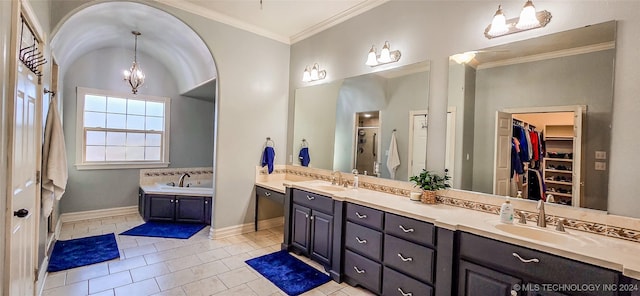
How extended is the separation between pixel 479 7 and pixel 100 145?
18.9 ft

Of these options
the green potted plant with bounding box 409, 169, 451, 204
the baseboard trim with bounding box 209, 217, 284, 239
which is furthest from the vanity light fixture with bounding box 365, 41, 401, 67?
the baseboard trim with bounding box 209, 217, 284, 239

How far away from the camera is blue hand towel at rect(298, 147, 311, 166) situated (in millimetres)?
4023

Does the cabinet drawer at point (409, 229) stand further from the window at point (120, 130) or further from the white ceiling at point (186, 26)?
Answer: the window at point (120, 130)

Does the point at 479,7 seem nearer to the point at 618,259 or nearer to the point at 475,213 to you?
the point at 475,213

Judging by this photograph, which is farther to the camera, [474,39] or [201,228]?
[201,228]

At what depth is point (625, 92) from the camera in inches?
66.6

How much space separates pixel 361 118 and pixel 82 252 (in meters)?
3.61

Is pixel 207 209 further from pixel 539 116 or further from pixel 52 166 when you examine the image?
pixel 539 116

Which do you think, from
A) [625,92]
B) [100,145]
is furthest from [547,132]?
[100,145]

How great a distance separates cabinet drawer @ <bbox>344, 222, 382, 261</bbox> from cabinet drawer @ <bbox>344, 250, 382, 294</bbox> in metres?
0.06

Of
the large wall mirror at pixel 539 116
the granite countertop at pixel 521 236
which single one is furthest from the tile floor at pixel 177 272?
the large wall mirror at pixel 539 116

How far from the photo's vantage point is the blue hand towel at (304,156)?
4023 mm

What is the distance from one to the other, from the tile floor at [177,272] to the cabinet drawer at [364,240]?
1.29 ft

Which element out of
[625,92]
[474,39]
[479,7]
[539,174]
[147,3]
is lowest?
[539,174]
